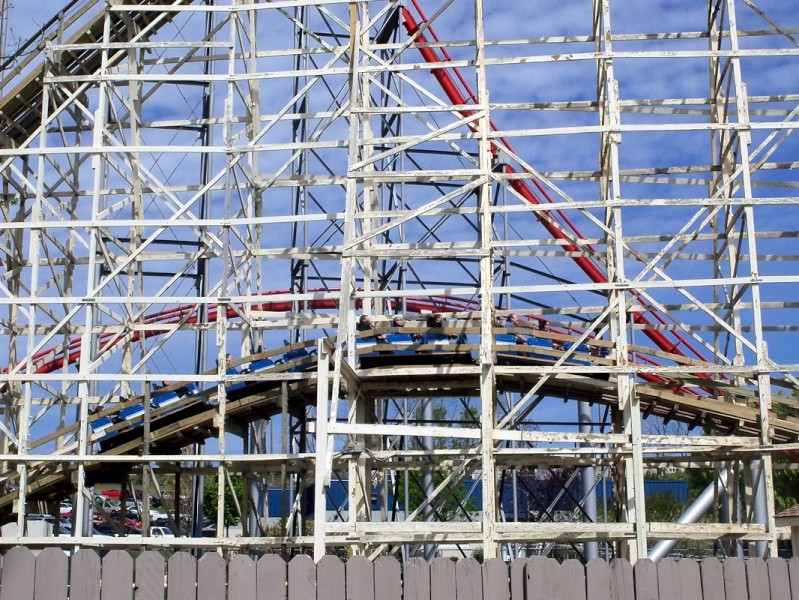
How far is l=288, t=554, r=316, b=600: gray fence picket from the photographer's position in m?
8.60

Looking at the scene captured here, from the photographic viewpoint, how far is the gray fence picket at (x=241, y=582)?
859 cm

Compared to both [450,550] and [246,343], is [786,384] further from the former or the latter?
[450,550]

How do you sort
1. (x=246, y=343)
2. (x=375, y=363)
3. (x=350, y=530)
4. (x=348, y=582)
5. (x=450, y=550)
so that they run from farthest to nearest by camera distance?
(x=450, y=550), (x=246, y=343), (x=375, y=363), (x=350, y=530), (x=348, y=582)

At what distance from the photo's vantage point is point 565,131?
Result: 1850 centimetres

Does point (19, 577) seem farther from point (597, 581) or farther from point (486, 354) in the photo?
point (486, 354)

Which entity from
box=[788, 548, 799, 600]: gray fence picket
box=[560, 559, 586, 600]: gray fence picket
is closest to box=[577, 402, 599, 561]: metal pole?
box=[788, 548, 799, 600]: gray fence picket

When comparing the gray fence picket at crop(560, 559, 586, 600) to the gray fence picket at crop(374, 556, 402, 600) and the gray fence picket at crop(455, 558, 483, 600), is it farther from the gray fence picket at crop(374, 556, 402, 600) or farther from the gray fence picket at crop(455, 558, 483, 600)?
the gray fence picket at crop(374, 556, 402, 600)

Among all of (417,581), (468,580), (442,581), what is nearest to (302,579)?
(417,581)

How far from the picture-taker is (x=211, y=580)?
855 cm

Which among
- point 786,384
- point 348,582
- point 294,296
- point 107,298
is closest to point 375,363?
point 294,296

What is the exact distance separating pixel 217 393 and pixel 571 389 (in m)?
6.29

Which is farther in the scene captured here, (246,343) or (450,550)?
(450,550)

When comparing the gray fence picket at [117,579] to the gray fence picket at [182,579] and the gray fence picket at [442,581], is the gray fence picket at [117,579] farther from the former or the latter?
the gray fence picket at [442,581]

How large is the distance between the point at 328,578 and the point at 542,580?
5.28 feet
